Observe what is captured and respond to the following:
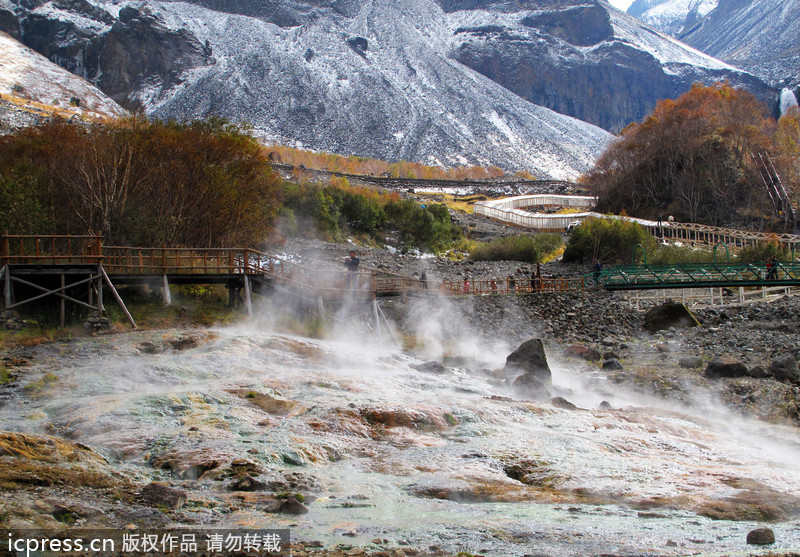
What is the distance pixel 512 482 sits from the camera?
12609 mm

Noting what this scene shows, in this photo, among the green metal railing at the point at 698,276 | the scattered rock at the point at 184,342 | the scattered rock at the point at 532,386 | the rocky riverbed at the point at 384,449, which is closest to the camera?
the rocky riverbed at the point at 384,449

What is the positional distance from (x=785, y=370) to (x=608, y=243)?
3233 centimetres

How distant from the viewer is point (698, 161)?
2869 inches

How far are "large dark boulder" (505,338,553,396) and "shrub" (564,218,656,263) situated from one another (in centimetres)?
3032

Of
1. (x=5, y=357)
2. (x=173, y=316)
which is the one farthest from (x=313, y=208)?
(x=5, y=357)

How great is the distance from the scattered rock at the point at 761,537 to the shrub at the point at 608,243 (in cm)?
4441

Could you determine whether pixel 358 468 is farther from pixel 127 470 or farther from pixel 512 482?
pixel 127 470

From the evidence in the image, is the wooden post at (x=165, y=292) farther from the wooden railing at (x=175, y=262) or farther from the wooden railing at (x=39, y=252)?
the wooden railing at (x=39, y=252)

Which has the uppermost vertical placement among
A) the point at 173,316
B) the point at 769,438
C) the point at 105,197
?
the point at 105,197

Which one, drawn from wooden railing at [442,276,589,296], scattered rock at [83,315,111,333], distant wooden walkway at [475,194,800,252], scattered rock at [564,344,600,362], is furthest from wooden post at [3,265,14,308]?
distant wooden walkway at [475,194,800,252]

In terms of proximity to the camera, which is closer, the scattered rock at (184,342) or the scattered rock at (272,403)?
the scattered rock at (272,403)

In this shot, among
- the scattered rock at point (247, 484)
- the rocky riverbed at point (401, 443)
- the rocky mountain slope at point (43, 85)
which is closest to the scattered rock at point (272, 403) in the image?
the rocky riverbed at point (401, 443)

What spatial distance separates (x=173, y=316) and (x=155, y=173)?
8.67 metres

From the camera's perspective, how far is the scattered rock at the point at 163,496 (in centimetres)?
997
